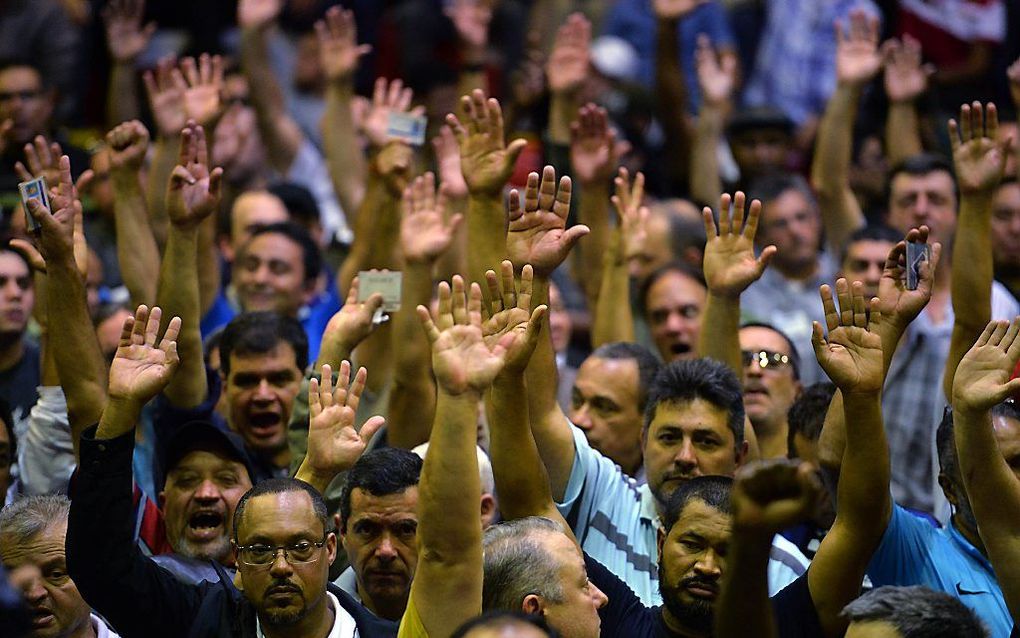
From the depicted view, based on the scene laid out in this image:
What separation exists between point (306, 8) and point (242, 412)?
4846mm

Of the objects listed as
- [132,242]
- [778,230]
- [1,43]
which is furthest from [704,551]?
[1,43]

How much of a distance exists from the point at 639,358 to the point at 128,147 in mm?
1971

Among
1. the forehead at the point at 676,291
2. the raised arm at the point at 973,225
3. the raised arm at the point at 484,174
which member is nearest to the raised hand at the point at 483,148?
the raised arm at the point at 484,174

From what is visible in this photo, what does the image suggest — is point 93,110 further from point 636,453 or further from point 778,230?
point 636,453

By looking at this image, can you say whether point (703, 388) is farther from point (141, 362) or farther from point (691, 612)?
point (141, 362)

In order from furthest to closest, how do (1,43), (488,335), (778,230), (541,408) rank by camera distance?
1. (1,43)
2. (778,230)
3. (541,408)
4. (488,335)

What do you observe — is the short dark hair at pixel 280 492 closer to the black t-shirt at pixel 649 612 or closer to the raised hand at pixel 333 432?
the raised hand at pixel 333 432

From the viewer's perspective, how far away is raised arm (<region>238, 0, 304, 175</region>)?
8.12 m

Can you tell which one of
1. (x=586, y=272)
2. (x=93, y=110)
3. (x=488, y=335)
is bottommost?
(x=93, y=110)

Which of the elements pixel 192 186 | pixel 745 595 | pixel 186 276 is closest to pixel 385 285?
pixel 186 276

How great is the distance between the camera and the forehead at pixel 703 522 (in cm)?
413

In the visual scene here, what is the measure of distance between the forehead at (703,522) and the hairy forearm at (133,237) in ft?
8.07

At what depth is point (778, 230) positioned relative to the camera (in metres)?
7.31

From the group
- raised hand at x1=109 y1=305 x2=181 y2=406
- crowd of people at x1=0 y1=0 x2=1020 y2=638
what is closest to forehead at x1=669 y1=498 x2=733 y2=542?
crowd of people at x1=0 y1=0 x2=1020 y2=638
